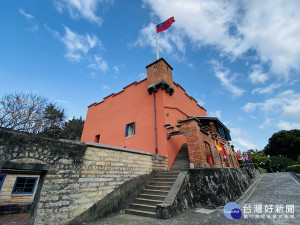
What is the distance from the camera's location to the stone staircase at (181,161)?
7.99 metres

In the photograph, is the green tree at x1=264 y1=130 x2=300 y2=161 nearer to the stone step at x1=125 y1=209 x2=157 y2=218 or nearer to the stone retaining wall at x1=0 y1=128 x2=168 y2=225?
the stone step at x1=125 y1=209 x2=157 y2=218

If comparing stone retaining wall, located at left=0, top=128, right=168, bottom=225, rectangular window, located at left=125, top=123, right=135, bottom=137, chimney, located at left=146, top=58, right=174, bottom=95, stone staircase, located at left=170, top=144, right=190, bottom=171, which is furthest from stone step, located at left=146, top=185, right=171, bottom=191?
chimney, located at left=146, top=58, right=174, bottom=95

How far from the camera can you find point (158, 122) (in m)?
9.62

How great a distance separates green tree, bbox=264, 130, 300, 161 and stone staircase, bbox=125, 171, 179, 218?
137 ft

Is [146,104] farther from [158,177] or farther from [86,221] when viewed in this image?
[86,221]

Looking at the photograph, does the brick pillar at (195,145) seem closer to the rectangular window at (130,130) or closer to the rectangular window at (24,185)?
the rectangular window at (130,130)

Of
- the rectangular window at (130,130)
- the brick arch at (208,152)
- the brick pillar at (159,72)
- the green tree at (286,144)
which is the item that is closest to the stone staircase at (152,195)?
the brick arch at (208,152)

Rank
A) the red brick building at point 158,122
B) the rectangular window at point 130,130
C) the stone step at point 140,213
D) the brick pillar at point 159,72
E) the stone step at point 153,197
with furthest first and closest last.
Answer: the rectangular window at point 130,130 < the brick pillar at point 159,72 < the red brick building at point 158,122 < the stone step at point 153,197 < the stone step at point 140,213

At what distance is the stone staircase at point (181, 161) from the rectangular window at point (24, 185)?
9.37 m

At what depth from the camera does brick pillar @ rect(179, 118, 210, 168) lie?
7441mm

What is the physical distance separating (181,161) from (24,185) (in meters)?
10.2

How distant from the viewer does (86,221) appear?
14.4ft

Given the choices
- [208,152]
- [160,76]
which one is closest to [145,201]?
[208,152]

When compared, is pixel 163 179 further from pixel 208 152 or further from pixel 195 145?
pixel 208 152
